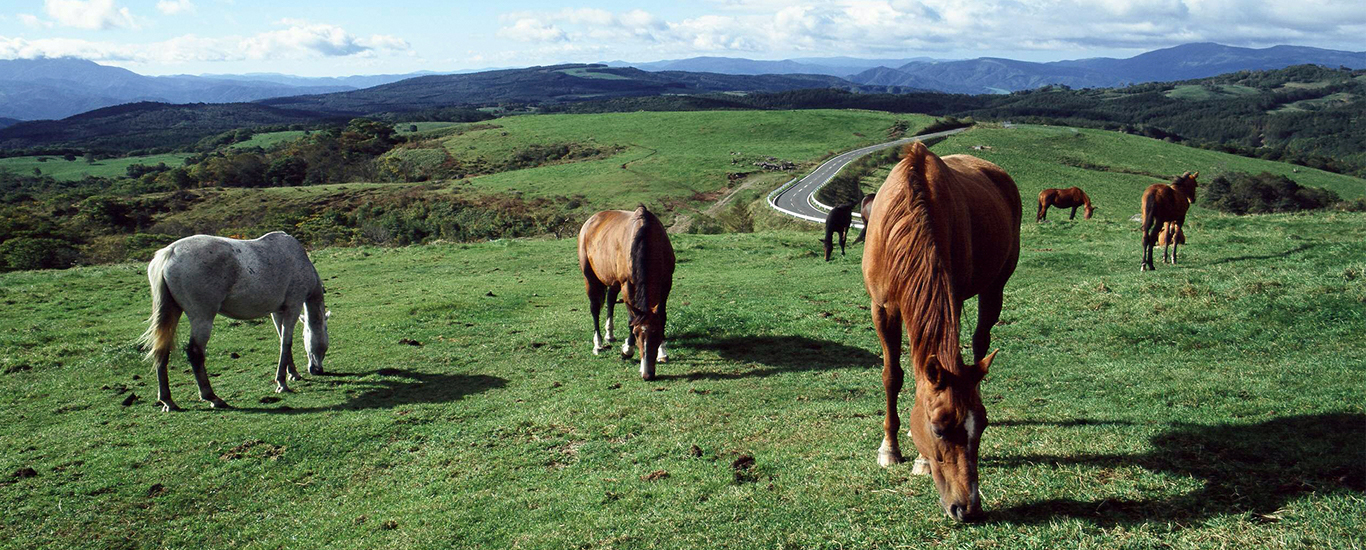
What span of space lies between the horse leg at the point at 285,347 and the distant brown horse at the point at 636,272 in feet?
18.0

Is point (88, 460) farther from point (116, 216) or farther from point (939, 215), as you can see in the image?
point (116, 216)

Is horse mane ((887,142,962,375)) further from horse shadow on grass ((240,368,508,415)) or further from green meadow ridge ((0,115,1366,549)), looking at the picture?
horse shadow on grass ((240,368,508,415))

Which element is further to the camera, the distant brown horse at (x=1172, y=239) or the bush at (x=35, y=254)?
the bush at (x=35, y=254)

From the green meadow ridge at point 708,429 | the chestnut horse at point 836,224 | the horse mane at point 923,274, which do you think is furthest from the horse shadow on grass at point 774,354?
the chestnut horse at point 836,224

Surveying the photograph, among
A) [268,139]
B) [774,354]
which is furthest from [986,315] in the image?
[268,139]

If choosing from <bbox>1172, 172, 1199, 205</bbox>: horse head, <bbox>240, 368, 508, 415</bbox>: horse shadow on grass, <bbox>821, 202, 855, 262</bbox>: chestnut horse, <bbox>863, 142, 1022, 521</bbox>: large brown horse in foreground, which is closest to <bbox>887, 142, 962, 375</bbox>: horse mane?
<bbox>863, 142, 1022, 521</bbox>: large brown horse in foreground

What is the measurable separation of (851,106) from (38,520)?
189688 millimetres

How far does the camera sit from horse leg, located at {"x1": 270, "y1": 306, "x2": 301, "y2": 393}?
12.3 metres

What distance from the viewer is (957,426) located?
17.0ft

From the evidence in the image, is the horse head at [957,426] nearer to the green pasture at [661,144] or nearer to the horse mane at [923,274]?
the horse mane at [923,274]

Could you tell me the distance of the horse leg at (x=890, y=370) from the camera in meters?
6.47

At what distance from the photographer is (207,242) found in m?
11.6

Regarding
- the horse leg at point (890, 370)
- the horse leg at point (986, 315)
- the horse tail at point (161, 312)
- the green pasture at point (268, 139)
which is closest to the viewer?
the horse leg at point (890, 370)

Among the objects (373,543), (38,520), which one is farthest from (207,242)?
(373,543)
